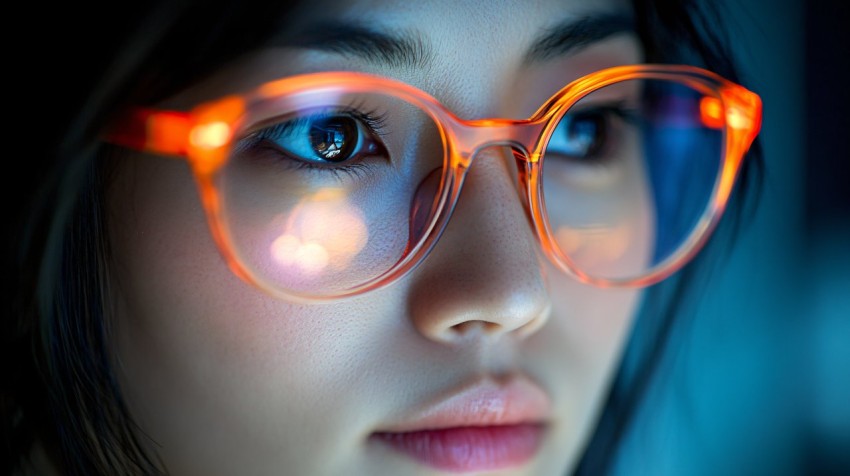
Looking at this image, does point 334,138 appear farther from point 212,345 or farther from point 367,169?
point 212,345

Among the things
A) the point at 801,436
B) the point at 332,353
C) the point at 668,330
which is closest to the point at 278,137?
the point at 332,353

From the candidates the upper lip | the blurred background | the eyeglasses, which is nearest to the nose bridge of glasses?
the eyeglasses

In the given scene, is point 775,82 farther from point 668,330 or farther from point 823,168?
point 668,330

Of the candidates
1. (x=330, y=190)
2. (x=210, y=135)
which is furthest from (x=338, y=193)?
(x=210, y=135)

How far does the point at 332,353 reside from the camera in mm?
642

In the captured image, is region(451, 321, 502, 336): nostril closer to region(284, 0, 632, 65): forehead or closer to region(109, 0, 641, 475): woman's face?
region(109, 0, 641, 475): woman's face

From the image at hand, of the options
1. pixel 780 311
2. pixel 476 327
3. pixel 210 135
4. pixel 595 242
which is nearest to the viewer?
pixel 210 135

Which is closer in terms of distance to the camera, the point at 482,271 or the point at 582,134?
the point at 482,271

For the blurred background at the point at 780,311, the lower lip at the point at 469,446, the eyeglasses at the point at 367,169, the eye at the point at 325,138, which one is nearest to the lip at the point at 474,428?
the lower lip at the point at 469,446

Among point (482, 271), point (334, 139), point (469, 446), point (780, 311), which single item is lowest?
point (469, 446)

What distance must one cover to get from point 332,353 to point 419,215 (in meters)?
0.14

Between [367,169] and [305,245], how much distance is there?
86 mm

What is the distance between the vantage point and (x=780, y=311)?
1.33 m

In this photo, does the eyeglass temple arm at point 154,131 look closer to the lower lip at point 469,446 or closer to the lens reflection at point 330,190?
the lens reflection at point 330,190
